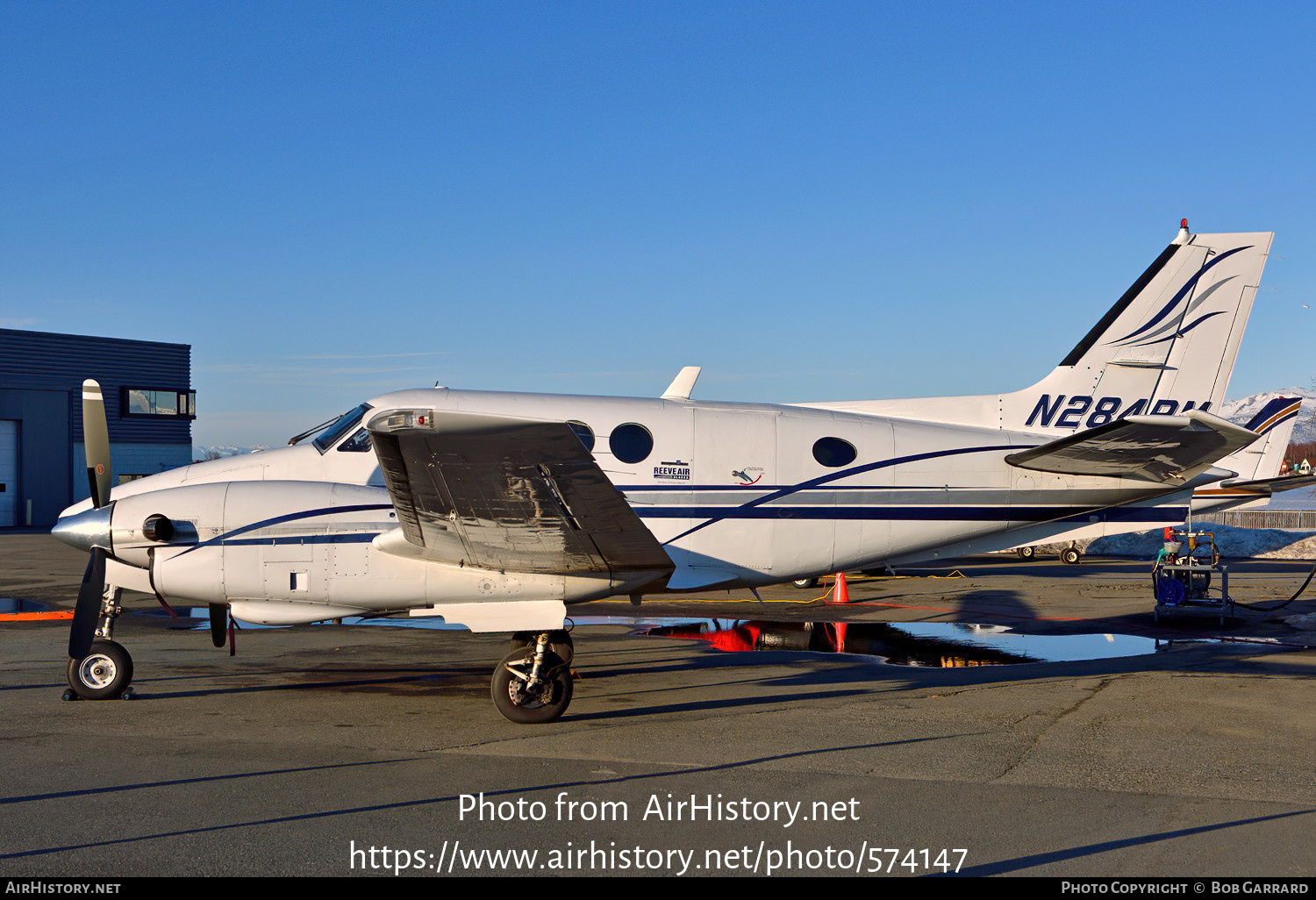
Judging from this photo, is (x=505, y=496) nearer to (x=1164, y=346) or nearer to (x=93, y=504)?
(x=93, y=504)

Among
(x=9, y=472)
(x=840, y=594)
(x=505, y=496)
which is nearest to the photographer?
(x=505, y=496)

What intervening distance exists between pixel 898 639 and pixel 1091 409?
466 cm

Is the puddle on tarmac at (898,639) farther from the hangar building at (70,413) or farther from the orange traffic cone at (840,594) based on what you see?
the hangar building at (70,413)

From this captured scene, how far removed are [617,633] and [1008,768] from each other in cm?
831

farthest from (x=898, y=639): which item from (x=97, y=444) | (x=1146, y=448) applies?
(x=97, y=444)

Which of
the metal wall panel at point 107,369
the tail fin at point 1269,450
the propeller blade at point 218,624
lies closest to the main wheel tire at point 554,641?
the propeller blade at point 218,624

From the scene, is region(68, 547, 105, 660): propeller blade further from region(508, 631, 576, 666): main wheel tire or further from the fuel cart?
the fuel cart

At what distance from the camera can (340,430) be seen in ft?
32.9

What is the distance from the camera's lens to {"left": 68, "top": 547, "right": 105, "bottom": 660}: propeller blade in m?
9.16

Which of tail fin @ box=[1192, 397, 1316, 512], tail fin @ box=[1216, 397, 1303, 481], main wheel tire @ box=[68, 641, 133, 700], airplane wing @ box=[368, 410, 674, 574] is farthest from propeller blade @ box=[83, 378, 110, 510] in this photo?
tail fin @ box=[1216, 397, 1303, 481]

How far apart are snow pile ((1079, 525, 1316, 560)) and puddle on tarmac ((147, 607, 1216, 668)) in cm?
1527

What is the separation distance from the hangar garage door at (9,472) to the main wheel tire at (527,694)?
142 ft

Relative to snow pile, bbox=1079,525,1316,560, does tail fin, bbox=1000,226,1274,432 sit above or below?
above

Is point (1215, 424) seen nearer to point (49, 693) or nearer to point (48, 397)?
point (49, 693)
